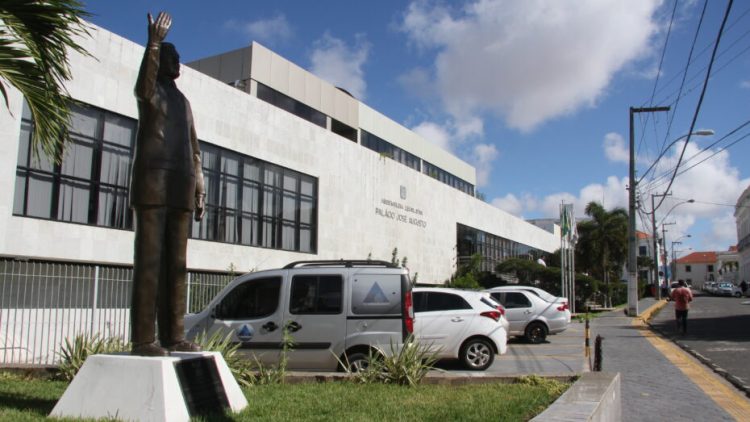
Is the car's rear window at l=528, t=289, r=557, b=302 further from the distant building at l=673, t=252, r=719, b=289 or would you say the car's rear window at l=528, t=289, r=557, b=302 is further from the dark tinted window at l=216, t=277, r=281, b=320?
the distant building at l=673, t=252, r=719, b=289

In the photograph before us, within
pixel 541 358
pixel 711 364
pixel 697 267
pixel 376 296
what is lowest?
pixel 541 358

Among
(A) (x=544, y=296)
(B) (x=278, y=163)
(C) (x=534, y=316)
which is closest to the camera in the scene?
(C) (x=534, y=316)

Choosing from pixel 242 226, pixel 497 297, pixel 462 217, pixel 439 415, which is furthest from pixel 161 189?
pixel 462 217

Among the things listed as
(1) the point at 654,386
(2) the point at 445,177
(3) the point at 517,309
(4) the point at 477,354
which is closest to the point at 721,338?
(3) the point at 517,309

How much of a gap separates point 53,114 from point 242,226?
44.8ft

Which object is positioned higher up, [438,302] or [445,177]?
[445,177]

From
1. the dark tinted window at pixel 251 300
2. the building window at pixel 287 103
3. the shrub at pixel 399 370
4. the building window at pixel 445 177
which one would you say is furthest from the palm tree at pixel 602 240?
the shrub at pixel 399 370

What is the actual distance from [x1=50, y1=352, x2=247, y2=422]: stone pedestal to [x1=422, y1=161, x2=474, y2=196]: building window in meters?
34.9

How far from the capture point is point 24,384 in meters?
7.06

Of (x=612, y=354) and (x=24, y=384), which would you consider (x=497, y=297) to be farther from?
(x=24, y=384)

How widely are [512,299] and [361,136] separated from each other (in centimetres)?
1746

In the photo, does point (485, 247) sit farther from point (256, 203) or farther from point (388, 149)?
point (256, 203)

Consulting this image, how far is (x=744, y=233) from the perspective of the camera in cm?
9044

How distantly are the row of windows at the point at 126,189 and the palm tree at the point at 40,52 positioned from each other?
7014 mm
